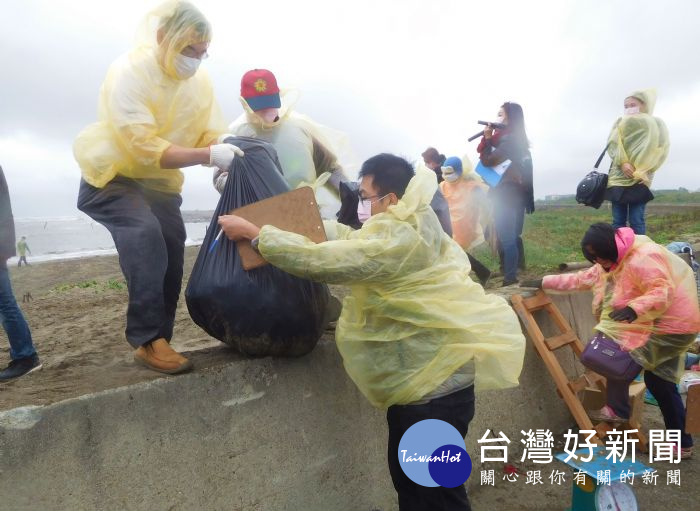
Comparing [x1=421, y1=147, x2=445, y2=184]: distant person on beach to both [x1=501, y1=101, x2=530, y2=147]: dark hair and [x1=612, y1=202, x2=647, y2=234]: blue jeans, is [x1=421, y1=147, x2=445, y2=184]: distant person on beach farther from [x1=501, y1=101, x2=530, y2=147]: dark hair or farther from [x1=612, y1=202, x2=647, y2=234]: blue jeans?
[x1=612, y1=202, x2=647, y2=234]: blue jeans

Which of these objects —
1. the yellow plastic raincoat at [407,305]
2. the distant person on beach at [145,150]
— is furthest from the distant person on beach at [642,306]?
the distant person on beach at [145,150]

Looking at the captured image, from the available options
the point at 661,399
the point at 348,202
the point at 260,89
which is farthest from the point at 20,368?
the point at 661,399

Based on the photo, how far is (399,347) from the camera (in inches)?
78.9

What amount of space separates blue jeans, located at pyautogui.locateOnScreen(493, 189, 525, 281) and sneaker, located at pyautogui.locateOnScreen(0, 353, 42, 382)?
3586 millimetres

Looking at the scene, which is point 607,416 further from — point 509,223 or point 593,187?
point 593,187

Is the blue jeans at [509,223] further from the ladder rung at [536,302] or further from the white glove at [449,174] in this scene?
the ladder rung at [536,302]

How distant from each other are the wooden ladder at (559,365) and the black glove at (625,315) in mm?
494

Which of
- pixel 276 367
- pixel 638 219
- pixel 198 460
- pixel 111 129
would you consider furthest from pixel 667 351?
pixel 111 129

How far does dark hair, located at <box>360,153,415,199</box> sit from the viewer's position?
6.81 ft

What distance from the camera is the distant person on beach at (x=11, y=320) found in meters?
2.57

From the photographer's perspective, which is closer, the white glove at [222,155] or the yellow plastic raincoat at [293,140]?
the white glove at [222,155]

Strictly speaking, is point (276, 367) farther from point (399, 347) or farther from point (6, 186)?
point (6, 186)

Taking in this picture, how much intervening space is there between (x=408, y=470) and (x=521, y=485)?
1.50 metres

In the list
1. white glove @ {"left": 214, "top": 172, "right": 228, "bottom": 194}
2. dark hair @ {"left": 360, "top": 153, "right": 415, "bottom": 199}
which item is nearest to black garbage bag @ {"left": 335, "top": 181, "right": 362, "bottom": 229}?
white glove @ {"left": 214, "top": 172, "right": 228, "bottom": 194}
